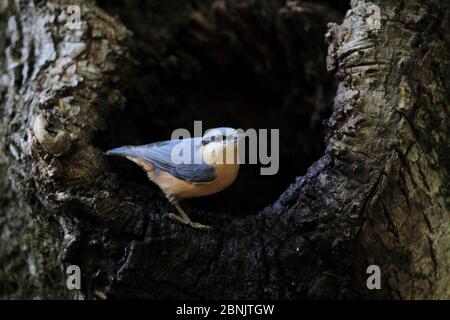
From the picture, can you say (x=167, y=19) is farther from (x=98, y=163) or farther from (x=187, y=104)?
(x=98, y=163)

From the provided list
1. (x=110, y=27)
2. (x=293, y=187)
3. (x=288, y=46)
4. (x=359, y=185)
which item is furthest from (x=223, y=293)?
(x=288, y=46)

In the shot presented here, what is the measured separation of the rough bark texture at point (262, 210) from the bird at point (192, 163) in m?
0.09

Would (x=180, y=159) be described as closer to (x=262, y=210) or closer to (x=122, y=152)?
(x=122, y=152)

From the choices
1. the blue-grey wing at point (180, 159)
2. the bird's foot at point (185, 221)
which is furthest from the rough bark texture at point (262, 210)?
the blue-grey wing at point (180, 159)

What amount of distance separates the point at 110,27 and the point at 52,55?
323 millimetres

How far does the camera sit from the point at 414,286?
213 cm

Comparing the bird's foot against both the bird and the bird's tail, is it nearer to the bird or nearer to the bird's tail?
the bird

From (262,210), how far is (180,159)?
1.37 ft

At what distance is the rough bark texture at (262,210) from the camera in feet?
6.94

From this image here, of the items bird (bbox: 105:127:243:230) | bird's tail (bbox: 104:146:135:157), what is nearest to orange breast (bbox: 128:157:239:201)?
bird (bbox: 105:127:243:230)

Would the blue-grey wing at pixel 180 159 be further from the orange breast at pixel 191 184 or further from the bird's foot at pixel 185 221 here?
the bird's foot at pixel 185 221

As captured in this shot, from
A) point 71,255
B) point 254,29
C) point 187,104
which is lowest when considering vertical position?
point 71,255

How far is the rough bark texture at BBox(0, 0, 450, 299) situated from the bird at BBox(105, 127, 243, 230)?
90 mm

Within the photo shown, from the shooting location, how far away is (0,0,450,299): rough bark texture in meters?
2.12
